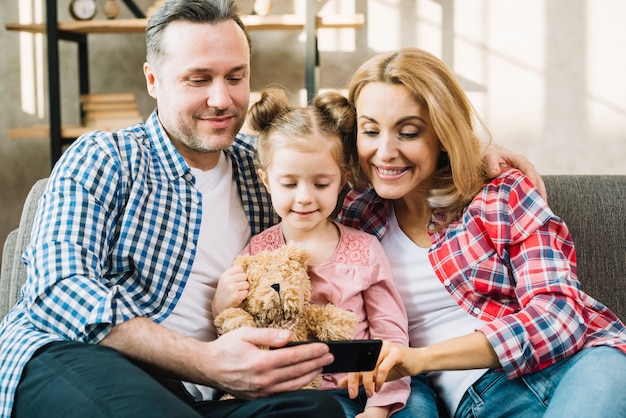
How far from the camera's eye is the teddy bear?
1308 mm

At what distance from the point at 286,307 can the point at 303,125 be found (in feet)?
1.37

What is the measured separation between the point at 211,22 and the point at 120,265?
609mm

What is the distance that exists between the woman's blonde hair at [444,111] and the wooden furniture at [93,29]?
5.20 feet

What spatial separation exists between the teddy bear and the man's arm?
10 cm

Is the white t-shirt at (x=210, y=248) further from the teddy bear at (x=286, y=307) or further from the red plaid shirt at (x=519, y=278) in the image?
the red plaid shirt at (x=519, y=278)

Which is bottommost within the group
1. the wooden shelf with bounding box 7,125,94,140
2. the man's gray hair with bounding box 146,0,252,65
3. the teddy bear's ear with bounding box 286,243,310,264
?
the teddy bear's ear with bounding box 286,243,310,264

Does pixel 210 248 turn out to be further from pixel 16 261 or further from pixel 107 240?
pixel 16 261

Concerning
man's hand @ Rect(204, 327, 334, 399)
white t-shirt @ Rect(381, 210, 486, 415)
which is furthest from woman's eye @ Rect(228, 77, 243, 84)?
man's hand @ Rect(204, 327, 334, 399)

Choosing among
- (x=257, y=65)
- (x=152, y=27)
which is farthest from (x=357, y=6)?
(x=152, y=27)

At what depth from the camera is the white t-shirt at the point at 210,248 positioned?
150 cm

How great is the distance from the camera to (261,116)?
1587 mm

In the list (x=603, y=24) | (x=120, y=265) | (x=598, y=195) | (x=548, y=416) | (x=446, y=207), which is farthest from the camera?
(x=603, y=24)

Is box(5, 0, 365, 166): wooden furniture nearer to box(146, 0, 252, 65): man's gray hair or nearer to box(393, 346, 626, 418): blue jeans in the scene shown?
box(146, 0, 252, 65): man's gray hair

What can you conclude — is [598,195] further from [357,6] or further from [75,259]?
[357,6]
